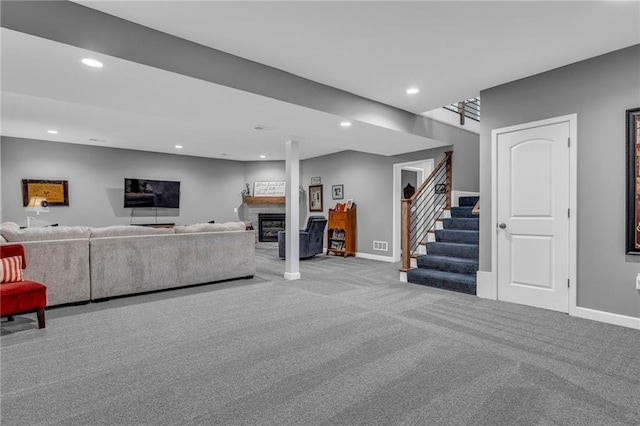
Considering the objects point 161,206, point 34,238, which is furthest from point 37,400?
point 161,206

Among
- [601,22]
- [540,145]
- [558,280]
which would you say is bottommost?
[558,280]

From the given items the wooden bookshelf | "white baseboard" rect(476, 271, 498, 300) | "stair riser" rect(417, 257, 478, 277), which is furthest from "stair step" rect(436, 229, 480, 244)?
the wooden bookshelf

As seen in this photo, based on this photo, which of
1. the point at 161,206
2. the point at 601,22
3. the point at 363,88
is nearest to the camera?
the point at 601,22

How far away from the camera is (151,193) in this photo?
8203 millimetres

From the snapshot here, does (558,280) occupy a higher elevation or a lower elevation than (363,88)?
lower

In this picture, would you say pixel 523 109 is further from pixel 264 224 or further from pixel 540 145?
pixel 264 224

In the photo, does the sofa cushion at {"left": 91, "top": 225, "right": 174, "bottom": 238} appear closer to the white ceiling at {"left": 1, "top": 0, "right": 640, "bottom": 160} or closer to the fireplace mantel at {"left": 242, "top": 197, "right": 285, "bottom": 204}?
the white ceiling at {"left": 1, "top": 0, "right": 640, "bottom": 160}

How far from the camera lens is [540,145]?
3.62m

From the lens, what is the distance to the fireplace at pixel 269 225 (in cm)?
970

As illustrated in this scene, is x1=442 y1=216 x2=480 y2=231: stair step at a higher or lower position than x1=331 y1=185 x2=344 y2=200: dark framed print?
lower

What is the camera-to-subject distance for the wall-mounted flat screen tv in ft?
26.1

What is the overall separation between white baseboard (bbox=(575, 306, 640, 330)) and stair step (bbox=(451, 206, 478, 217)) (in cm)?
226

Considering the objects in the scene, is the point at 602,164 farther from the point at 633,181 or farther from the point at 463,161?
the point at 463,161

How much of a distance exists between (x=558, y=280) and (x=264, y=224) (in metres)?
7.52
